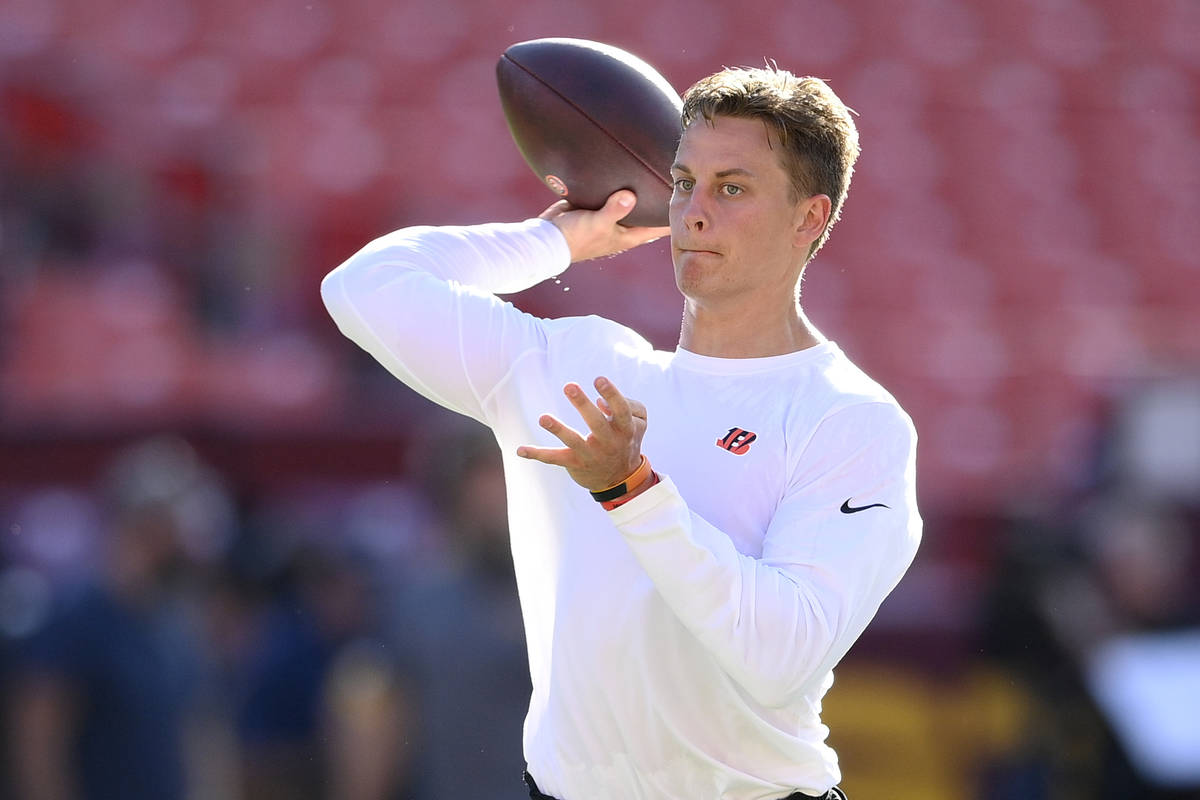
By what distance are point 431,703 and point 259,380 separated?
11.3 feet

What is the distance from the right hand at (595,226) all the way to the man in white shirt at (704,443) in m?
0.27

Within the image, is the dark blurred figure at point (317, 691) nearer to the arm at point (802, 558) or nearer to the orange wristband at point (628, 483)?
the arm at point (802, 558)

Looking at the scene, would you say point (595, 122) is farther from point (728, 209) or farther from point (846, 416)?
point (846, 416)

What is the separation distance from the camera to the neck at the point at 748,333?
8.23ft

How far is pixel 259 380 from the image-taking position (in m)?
7.54

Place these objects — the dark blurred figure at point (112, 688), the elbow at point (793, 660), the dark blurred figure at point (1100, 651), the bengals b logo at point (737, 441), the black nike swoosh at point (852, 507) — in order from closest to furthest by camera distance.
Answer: the elbow at point (793, 660)
the black nike swoosh at point (852, 507)
the bengals b logo at point (737, 441)
the dark blurred figure at point (112, 688)
the dark blurred figure at point (1100, 651)

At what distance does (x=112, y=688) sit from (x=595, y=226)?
2.93 metres

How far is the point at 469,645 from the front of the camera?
14.6 ft

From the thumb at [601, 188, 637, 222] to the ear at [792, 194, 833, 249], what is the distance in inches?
16.9

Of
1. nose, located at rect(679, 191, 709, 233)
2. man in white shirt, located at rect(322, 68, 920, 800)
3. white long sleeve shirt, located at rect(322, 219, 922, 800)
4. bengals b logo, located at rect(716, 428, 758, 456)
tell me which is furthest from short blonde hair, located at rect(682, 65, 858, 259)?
bengals b logo, located at rect(716, 428, 758, 456)

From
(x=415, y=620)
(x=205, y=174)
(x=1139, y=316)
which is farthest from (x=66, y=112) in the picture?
(x=1139, y=316)

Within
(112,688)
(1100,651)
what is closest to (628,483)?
(112,688)

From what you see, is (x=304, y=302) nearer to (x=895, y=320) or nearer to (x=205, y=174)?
(x=205, y=174)

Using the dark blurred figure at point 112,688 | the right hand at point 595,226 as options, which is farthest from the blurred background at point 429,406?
the right hand at point 595,226
